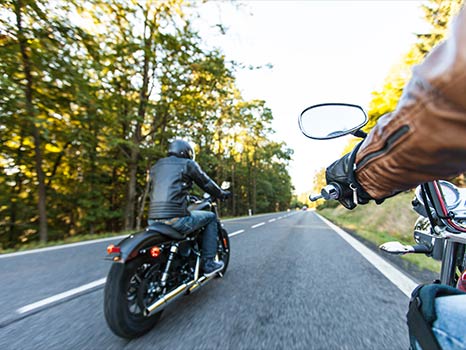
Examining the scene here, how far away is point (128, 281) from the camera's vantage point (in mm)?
1729

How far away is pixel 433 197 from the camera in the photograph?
3.68 feet

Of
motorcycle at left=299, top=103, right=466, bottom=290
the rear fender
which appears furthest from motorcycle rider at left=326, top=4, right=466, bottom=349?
the rear fender

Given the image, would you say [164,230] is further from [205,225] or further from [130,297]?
[205,225]

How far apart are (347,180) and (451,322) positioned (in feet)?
1.77

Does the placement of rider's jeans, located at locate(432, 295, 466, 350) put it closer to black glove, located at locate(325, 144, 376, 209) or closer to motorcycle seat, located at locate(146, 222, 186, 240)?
black glove, located at locate(325, 144, 376, 209)

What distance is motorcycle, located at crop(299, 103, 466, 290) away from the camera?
111 centimetres

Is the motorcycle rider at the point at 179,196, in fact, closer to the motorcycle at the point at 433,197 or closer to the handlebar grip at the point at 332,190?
the motorcycle at the point at 433,197

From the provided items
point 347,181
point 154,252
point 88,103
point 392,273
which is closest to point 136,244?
point 154,252

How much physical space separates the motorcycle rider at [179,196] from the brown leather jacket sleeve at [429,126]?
1.87 m

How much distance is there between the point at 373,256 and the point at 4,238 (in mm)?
13116

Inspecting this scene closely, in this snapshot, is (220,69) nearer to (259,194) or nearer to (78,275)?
(78,275)

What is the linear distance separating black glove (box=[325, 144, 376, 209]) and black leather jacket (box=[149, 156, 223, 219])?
160 cm

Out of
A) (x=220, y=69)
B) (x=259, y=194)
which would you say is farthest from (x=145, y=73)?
(x=259, y=194)

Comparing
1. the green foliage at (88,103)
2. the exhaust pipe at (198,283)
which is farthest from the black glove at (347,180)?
the green foliage at (88,103)
